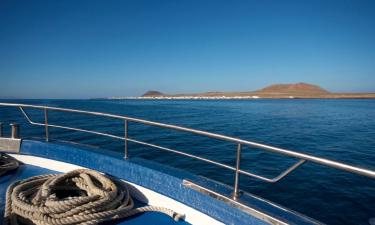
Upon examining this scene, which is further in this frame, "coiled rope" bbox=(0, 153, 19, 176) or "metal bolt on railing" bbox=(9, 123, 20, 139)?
Answer: "metal bolt on railing" bbox=(9, 123, 20, 139)

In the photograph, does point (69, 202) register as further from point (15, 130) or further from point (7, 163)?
point (15, 130)

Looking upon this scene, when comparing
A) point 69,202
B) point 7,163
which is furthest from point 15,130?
point 69,202

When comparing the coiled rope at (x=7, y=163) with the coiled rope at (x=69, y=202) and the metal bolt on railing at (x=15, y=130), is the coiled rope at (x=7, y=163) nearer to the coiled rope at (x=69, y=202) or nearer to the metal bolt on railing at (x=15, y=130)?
the metal bolt on railing at (x=15, y=130)

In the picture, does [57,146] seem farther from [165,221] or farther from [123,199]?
[165,221]

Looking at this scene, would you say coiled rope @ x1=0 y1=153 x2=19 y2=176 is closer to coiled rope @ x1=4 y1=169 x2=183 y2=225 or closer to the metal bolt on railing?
the metal bolt on railing

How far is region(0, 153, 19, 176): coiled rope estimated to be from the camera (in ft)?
10.4

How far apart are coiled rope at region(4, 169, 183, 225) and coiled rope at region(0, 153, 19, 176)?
1002mm

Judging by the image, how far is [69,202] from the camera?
202 centimetres

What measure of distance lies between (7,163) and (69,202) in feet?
7.10

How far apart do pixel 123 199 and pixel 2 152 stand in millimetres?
2751

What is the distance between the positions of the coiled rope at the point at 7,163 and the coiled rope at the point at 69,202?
100 centimetres

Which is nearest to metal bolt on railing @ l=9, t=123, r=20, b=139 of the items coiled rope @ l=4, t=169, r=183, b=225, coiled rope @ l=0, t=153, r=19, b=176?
coiled rope @ l=0, t=153, r=19, b=176

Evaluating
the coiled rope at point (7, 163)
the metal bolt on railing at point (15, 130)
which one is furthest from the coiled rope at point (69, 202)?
the metal bolt on railing at point (15, 130)

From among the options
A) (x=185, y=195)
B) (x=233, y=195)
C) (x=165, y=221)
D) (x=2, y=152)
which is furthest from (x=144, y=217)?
(x=2, y=152)
